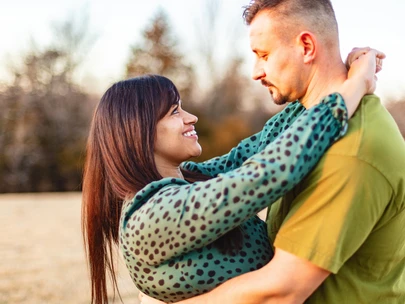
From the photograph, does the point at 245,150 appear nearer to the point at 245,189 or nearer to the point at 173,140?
the point at 173,140

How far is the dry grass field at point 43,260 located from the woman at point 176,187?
4.31 metres

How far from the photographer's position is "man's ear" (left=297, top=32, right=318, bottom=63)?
2.20 m

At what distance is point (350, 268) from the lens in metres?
2.02

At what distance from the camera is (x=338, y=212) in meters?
1.80

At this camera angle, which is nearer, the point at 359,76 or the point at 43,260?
the point at 359,76

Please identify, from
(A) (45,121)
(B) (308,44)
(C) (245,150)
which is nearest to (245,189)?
(B) (308,44)

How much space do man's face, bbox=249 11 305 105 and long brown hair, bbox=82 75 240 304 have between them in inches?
20.3

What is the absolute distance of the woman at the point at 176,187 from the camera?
186 centimetres

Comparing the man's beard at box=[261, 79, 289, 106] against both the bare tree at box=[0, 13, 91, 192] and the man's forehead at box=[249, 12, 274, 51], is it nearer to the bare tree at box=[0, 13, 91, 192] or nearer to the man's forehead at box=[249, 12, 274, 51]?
the man's forehead at box=[249, 12, 274, 51]

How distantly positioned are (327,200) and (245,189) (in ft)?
0.89

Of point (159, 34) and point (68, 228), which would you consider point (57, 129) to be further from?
point (68, 228)

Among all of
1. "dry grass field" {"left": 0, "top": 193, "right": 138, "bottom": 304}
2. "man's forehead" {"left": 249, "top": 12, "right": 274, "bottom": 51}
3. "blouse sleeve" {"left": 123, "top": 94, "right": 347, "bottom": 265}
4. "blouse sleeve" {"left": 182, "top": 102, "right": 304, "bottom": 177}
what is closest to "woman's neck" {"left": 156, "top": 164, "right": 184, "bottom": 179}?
"blouse sleeve" {"left": 182, "top": 102, "right": 304, "bottom": 177}

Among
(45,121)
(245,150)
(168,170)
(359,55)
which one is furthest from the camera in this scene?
(45,121)

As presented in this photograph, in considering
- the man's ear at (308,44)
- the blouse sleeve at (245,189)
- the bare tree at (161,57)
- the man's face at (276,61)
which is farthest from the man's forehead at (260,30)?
the bare tree at (161,57)
